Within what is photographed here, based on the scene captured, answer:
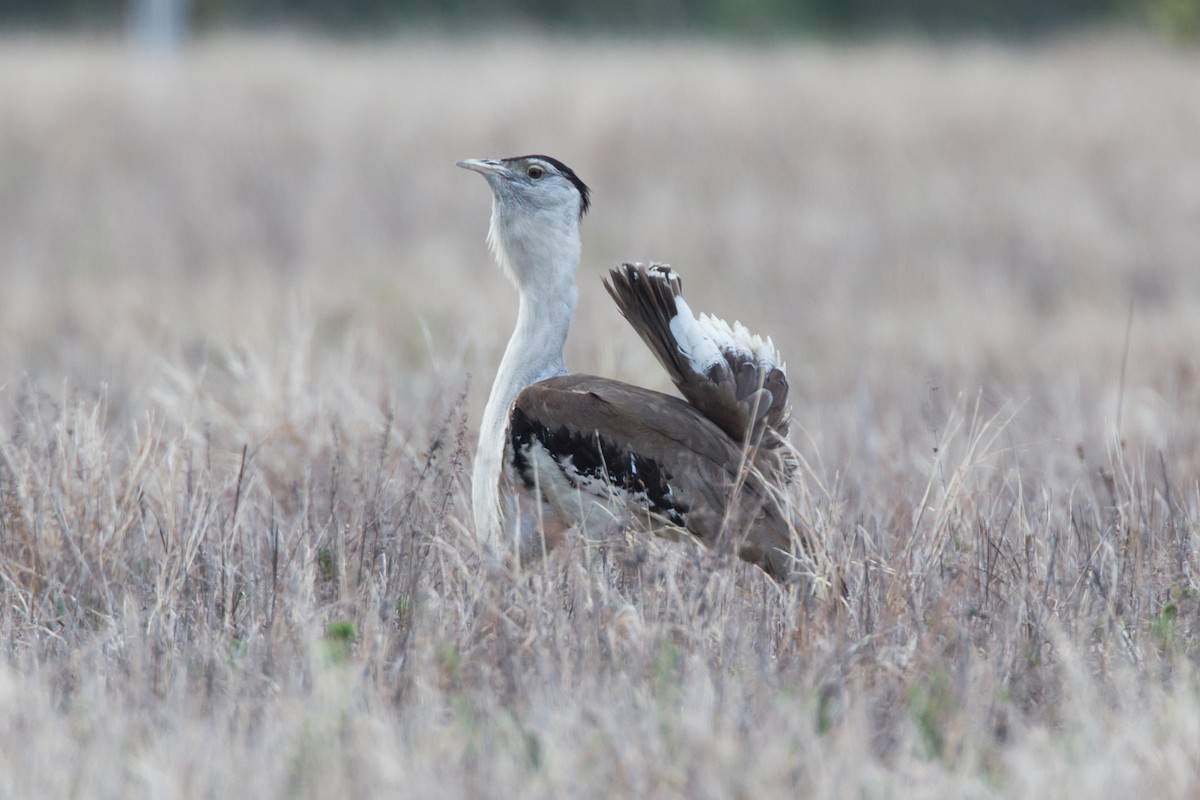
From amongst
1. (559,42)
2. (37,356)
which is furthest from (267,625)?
(559,42)

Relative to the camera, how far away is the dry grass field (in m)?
2.97

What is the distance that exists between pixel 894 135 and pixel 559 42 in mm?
5490

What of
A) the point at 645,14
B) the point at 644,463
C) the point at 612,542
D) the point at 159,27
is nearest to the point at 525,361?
the point at 644,463

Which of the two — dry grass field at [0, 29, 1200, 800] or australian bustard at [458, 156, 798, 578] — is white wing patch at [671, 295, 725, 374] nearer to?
australian bustard at [458, 156, 798, 578]

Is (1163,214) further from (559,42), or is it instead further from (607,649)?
(607,649)

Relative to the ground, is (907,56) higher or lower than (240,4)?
higher

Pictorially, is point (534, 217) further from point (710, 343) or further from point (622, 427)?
point (622, 427)

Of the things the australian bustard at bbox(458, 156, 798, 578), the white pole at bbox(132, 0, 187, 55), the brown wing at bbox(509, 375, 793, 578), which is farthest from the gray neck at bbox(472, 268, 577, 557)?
the white pole at bbox(132, 0, 187, 55)

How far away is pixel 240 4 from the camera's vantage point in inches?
1129

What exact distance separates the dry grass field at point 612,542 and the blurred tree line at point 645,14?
1580cm

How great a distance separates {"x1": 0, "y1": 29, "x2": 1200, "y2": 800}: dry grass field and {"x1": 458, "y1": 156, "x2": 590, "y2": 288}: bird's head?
0.49m

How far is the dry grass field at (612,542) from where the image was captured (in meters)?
2.97

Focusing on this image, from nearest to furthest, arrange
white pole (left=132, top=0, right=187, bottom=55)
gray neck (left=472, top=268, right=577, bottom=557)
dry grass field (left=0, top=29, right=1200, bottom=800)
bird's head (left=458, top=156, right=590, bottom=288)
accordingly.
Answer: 1. dry grass field (left=0, top=29, right=1200, bottom=800)
2. gray neck (left=472, top=268, right=577, bottom=557)
3. bird's head (left=458, top=156, right=590, bottom=288)
4. white pole (left=132, top=0, right=187, bottom=55)

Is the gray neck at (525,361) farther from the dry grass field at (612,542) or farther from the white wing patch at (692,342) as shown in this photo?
the white wing patch at (692,342)
